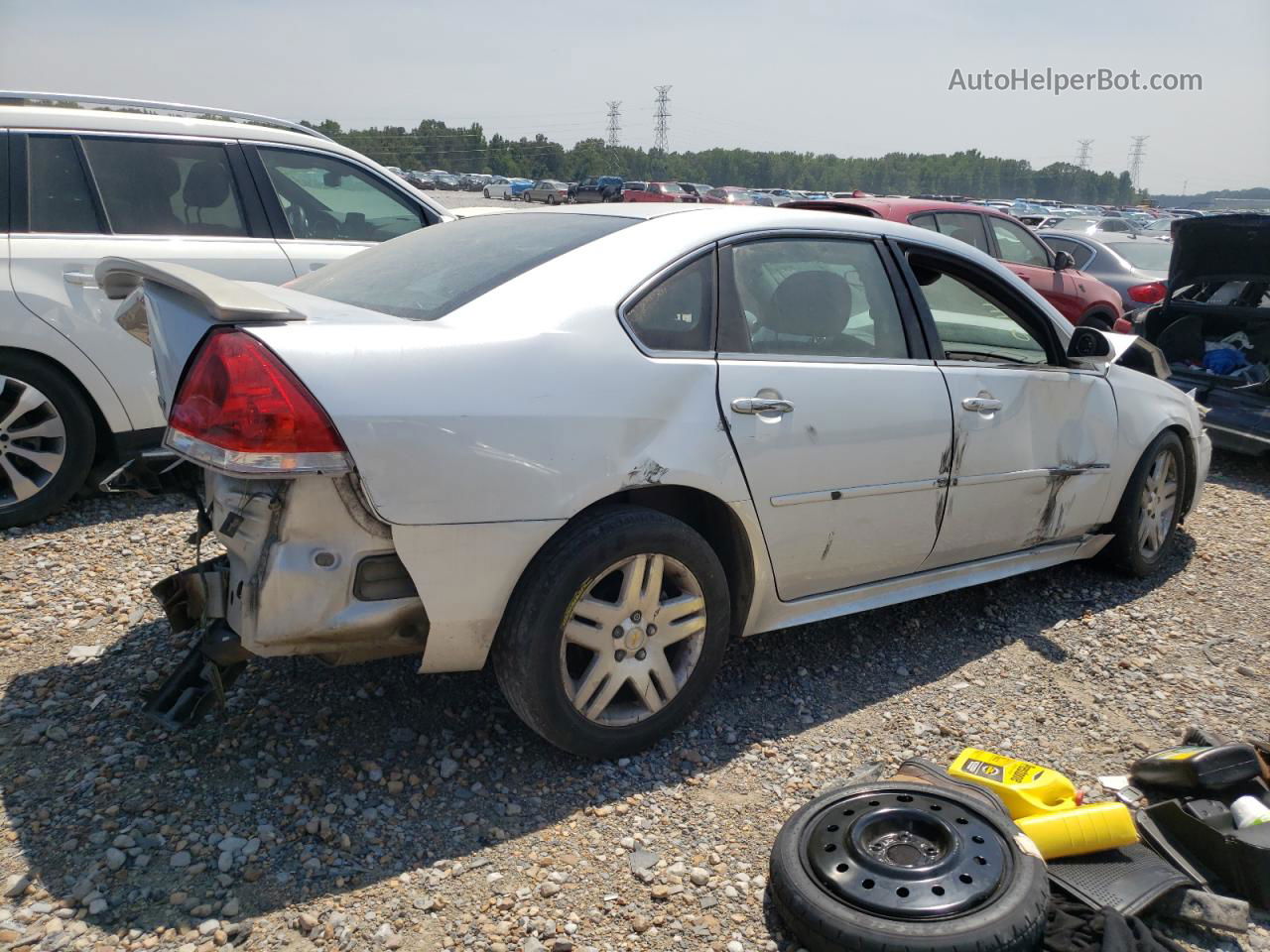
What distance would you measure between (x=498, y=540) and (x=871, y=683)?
173 centimetres

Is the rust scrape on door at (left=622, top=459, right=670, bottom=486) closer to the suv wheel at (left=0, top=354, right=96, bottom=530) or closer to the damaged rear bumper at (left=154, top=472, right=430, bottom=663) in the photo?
the damaged rear bumper at (left=154, top=472, right=430, bottom=663)

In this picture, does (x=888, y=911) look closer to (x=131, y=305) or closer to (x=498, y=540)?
(x=498, y=540)

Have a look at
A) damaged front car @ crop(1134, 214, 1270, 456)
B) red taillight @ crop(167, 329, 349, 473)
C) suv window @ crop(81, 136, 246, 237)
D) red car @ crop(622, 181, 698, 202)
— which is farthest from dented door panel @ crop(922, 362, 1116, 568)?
red car @ crop(622, 181, 698, 202)

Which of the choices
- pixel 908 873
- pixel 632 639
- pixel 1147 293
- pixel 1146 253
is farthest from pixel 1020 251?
pixel 908 873

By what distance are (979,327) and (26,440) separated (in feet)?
14.2

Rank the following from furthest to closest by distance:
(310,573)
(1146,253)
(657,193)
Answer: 1. (657,193)
2. (1146,253)
3. (310,573)

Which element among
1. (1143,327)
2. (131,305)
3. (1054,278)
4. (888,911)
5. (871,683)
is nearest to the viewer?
(888,911)

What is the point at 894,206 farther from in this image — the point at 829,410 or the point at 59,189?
the point at 59,189

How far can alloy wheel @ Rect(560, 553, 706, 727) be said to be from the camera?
2912 millimetres

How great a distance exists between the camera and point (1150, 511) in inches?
192

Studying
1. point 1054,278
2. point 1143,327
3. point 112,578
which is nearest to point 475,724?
point 112,578

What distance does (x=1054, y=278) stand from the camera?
1002cm

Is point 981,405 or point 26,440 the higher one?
point 981,405

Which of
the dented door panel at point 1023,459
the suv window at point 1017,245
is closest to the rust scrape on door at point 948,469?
the dented door panel at point 1023,459
